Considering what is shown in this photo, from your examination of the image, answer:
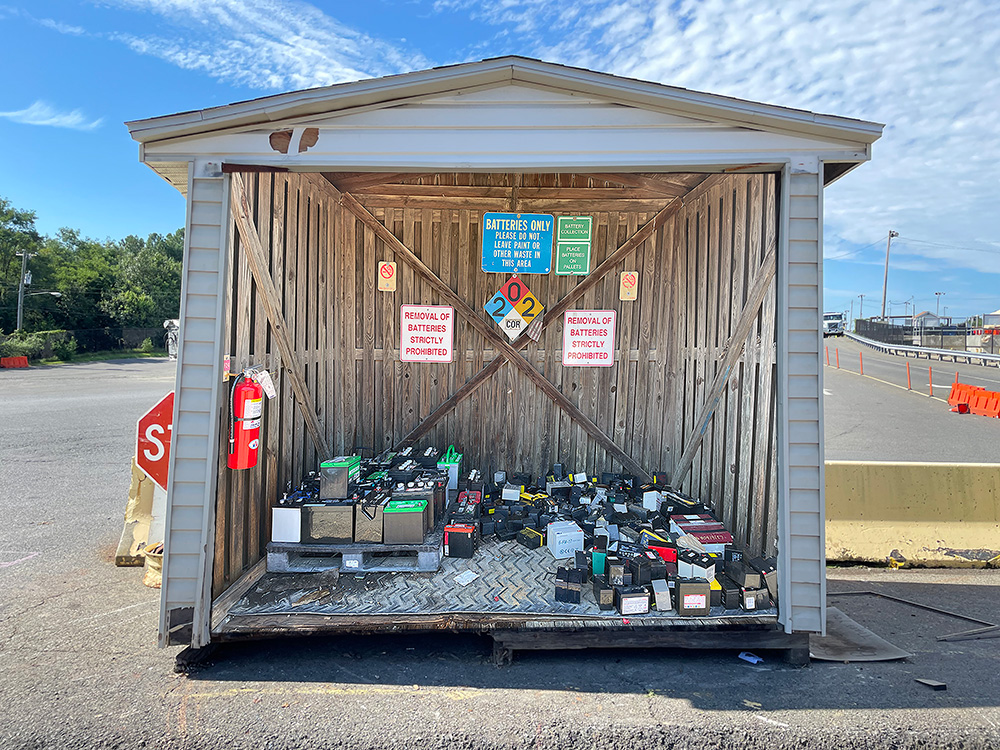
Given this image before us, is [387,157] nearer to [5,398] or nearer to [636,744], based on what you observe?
[636,744]

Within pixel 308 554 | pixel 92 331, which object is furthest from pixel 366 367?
pixel 92 331

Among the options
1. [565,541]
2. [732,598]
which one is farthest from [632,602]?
[565,541]

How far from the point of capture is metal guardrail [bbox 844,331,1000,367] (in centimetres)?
2380

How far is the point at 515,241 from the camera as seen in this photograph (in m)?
6.40

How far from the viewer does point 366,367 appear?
652 cm

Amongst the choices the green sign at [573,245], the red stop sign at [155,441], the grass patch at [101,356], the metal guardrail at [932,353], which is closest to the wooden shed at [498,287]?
the green sign at [573,245]

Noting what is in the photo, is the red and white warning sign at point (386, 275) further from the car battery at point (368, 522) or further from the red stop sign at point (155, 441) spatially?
the car battery at point (368, 522)

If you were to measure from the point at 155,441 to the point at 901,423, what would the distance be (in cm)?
1465

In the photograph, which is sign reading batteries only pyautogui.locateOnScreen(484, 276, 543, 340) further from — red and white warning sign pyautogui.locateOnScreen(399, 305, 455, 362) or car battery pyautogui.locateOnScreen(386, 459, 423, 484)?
car battery pyautogui.locateOnScreen(386, 459, 423, 484)

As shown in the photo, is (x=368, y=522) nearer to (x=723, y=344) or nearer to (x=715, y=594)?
(x=715, y=594)

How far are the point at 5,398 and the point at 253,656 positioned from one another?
17245 mm

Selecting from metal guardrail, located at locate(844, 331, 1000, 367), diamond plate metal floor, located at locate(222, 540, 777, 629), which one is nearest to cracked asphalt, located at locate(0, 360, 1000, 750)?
diamond plate metal floor, located at locate(222, 540, 777, 629)

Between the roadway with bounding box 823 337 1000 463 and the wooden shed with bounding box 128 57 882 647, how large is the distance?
4090 millimetres

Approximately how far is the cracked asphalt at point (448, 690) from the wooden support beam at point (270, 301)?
6.71 feet
